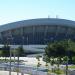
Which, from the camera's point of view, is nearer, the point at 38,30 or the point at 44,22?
the point at 44,22

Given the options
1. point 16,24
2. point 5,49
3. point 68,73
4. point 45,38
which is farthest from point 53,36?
point 68,73

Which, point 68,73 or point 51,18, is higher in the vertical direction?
point 51,18

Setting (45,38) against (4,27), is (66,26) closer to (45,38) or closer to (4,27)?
(45,38)

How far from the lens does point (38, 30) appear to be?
125625 mm

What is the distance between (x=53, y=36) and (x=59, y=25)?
189 inches

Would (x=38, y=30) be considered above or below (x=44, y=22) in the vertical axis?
below

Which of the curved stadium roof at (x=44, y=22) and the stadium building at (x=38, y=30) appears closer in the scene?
the curved stadium roof at (x=44, y=22)

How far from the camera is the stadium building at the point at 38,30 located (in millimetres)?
122062

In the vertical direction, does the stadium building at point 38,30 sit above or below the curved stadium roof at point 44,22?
below

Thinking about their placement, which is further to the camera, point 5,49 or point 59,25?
point 59,25

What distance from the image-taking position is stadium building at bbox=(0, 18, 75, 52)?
12206 cm

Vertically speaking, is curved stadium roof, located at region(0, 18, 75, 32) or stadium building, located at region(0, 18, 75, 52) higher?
curved stadium roof, located at region(0, 18, 75, 32)

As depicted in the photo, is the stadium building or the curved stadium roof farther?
the stadium building

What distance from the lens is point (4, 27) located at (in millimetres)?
124875
